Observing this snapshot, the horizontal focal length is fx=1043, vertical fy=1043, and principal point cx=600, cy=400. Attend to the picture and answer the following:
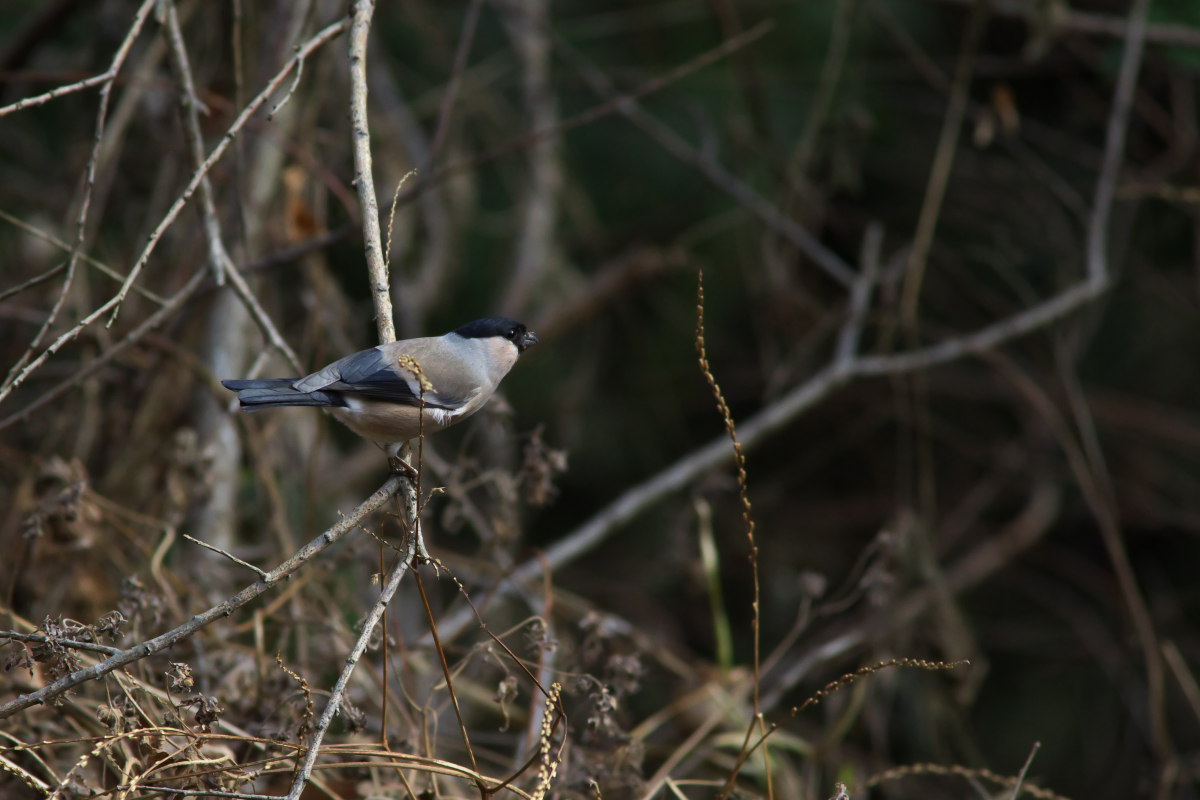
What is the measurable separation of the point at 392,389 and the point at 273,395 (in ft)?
0.85

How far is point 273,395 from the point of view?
225cm

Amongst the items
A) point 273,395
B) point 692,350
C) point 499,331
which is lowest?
point 692,350

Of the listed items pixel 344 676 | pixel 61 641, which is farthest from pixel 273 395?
pixel 344 676

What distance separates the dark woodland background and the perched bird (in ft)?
1.01

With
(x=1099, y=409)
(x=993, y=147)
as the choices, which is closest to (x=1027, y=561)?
(x=1099, y=409)

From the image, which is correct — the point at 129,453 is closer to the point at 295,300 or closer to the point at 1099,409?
the point at 295,300

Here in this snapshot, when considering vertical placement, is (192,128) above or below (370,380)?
above

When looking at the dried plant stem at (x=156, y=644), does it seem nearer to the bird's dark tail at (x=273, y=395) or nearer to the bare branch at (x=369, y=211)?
the bare branch at (x=369, y=211)

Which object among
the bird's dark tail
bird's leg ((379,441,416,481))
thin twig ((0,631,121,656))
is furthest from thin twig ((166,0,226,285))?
thin twig ((0,631,121,656))

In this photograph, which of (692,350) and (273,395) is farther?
(692,350)

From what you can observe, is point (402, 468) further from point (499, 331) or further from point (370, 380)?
point (499, 331)

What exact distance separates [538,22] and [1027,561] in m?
3.62

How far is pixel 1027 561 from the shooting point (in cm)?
543

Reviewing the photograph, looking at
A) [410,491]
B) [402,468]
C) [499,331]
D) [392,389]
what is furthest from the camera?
[499,331]
